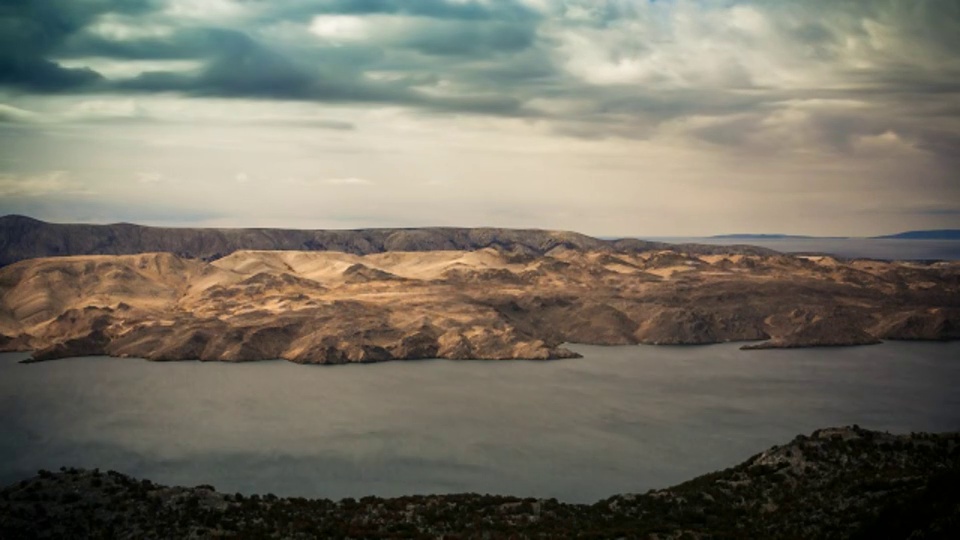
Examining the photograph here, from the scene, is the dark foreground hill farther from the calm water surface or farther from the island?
the island

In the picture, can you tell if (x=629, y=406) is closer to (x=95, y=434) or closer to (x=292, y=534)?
(x=95, y=434)

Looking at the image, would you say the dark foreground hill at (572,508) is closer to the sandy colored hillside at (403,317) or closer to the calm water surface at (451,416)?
the calm water surface at (451,416)

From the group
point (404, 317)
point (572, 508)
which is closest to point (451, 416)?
point (572, 508)

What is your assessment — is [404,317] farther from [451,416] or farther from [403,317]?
[451,416]

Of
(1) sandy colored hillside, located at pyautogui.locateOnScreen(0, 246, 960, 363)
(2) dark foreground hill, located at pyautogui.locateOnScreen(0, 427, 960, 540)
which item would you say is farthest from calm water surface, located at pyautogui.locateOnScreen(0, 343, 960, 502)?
(2) dark foreground hill, located at pyautogui.locateOnScreen(0, 427, 960, 540)

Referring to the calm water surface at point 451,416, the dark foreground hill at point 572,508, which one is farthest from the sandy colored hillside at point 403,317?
the dark foreground hill at point 572,508

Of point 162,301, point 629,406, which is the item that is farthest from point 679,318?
point 162,301
